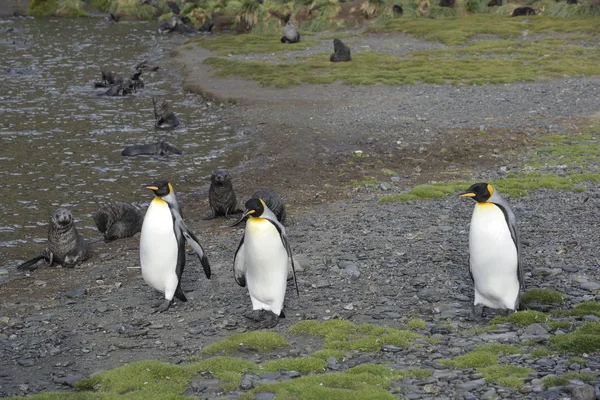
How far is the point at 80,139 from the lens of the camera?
2077cm

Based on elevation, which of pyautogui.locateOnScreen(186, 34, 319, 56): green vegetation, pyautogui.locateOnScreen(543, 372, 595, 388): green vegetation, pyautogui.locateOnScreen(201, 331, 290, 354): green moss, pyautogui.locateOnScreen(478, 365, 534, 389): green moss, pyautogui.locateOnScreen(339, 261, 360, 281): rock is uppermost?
pyautogui.locateOnScreen(543, 372, 595, 388): green vegetation

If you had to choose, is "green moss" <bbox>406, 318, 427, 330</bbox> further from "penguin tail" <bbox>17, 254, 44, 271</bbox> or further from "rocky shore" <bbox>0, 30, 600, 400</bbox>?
"penguin tail" <bbox>17, 254, 44, 271</bbox>

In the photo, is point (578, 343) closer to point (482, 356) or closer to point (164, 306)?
point (482, 356)

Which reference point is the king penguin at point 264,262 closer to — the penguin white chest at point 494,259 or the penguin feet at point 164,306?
the penguin feet at point 164,306

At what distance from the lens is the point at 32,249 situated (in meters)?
12.9

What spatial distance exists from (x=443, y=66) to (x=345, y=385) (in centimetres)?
2418

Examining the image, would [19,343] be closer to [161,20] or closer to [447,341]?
Result: [447,341]

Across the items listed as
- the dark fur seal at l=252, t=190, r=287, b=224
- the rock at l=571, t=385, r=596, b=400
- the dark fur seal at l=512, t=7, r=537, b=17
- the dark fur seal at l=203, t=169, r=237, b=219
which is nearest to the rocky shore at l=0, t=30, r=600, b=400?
the rock at l=571, t=385, r=596, b=400

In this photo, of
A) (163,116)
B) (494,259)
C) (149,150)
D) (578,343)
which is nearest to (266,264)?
(494,259)

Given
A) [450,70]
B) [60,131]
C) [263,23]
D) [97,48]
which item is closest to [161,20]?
[263,23]

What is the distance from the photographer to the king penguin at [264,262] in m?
8.64

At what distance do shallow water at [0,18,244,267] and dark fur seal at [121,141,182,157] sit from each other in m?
0.18

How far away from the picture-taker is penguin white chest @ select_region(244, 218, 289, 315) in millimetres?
8641

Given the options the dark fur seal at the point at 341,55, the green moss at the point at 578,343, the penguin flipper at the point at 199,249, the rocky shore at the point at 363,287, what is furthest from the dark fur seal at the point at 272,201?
the dark fur seal at the point at 341,55
